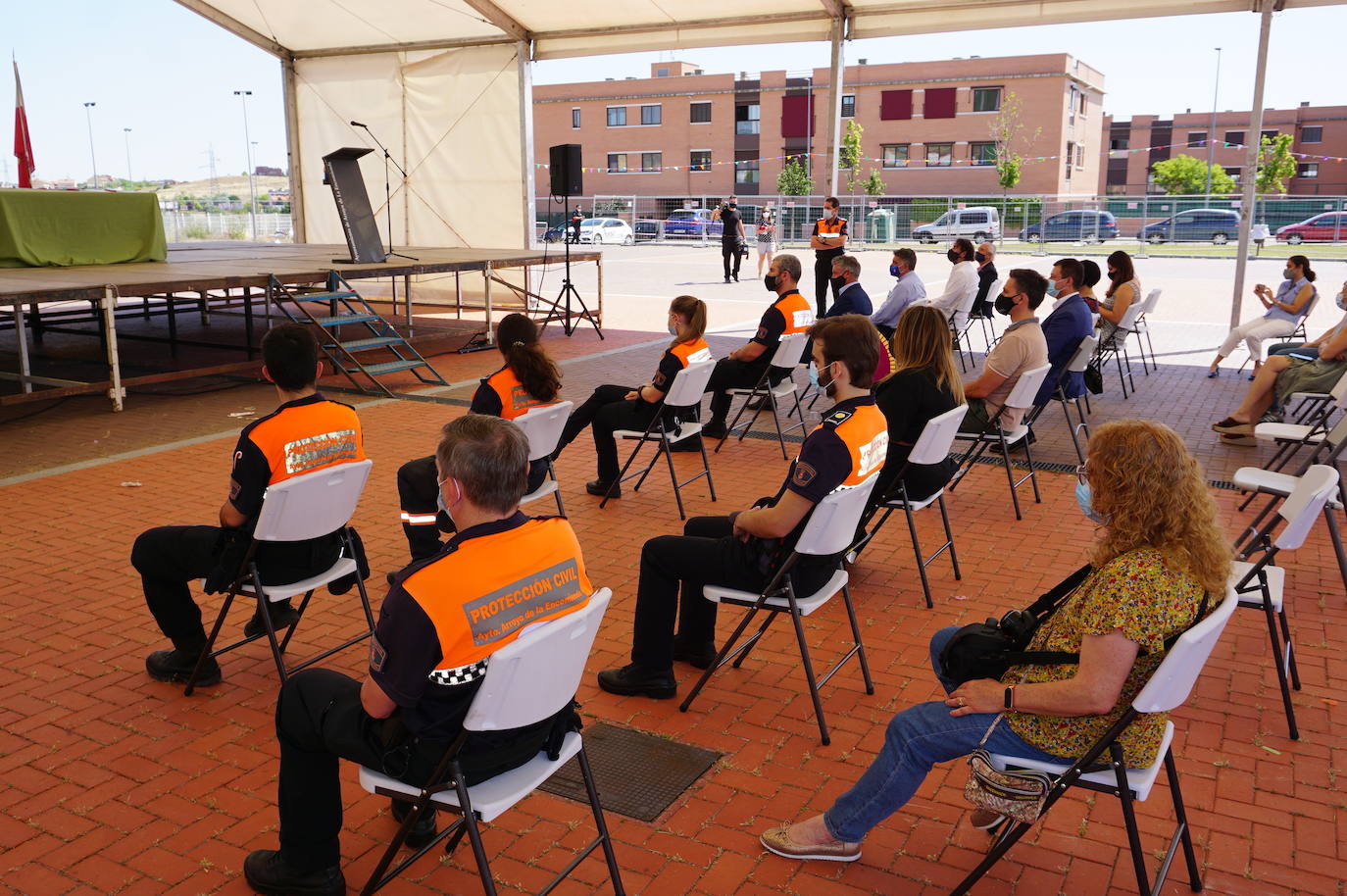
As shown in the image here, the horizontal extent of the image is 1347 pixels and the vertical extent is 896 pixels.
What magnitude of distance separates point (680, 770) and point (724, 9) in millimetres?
10960

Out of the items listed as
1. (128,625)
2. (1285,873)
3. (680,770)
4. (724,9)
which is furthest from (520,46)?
(1285,873)

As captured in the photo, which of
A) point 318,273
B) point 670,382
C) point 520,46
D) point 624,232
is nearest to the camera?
point 670,382

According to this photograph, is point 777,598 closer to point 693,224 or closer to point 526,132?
point 526,132

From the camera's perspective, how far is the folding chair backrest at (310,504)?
11.0 feet

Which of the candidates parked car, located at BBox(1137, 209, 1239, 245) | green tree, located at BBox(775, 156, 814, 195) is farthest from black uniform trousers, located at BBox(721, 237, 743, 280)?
green tree, located at BBox(775, 156, 814, 195)

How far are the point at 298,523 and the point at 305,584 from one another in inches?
10.1

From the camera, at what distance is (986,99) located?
153 ft

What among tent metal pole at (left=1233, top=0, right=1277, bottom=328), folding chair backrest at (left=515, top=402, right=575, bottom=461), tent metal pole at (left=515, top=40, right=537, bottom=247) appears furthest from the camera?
tent metal pole at (left=515, top=40, right=537, bottom=247)

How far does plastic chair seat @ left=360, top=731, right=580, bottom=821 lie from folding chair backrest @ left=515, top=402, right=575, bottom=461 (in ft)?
7.89

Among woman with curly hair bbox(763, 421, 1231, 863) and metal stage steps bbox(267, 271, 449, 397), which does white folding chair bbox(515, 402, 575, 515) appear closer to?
woman with curly hair bbox(763, 421, 1231, 863)

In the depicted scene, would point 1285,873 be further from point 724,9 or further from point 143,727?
point 724,9

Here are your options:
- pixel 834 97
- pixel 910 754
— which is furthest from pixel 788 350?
pixel 834 97

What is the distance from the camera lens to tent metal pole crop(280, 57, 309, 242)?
1647 centimetres

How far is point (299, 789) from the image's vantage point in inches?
102
